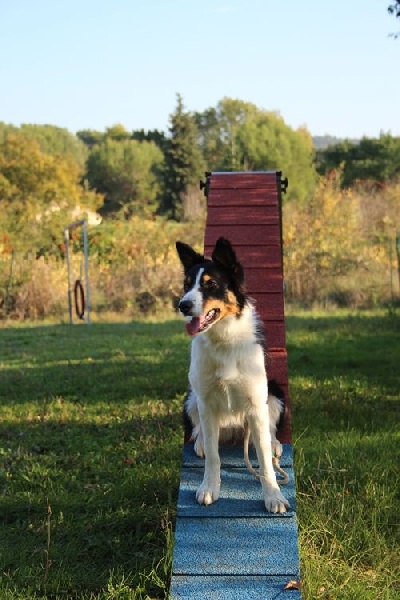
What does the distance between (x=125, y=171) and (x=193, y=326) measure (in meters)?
59.2

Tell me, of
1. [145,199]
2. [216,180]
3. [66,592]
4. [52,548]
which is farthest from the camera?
[145,199]

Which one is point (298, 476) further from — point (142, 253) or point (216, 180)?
point (142, 253)

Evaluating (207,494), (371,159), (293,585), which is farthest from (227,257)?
(371,159)

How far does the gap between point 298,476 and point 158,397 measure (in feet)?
10.4

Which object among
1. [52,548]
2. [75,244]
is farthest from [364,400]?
[75,244]

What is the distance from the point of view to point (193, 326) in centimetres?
362

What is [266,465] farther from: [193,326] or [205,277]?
[205,277]

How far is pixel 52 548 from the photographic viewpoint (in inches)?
167

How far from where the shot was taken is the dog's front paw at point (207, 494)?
3.97 metres

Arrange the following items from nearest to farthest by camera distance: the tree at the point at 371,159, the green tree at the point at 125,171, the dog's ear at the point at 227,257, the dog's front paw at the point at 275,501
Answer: the dog's ear at the point at 227,257, the dog's front paw at the point at 275,501, the tree at the point at 371,159, the green tree at the point at 125,171

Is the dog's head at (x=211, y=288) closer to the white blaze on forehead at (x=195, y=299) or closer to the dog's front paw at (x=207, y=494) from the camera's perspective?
the white blaze on forehead at (x=195, y=299)

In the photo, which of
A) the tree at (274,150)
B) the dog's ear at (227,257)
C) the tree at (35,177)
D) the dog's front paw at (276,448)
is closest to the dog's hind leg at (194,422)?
the dog's front paw at (276,448)

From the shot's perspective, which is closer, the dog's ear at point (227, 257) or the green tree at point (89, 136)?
the dog's ear at point (227, 257)

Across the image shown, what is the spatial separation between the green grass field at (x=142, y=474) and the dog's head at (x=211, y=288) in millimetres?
1423
